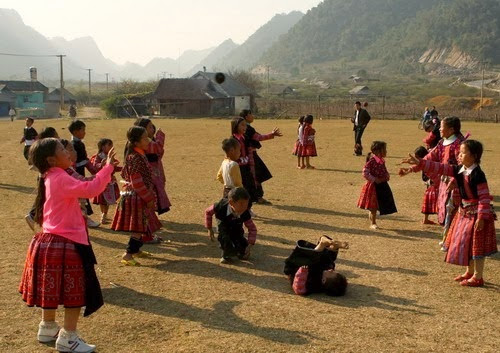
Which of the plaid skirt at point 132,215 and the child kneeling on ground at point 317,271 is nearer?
the child kneeling on ground at point 317,271

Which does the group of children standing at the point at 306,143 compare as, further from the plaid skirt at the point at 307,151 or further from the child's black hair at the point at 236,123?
the child's black hair at the point at 236,123

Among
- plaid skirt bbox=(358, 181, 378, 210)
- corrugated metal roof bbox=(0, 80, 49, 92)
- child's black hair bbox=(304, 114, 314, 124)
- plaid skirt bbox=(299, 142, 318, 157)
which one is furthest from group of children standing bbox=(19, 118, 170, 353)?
corrugated metal roof bbox=(0, 80, 49, 92)

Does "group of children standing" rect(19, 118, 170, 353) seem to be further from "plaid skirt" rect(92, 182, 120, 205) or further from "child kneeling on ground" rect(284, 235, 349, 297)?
"plaid skirt" rect(92, 182, 120, 205)

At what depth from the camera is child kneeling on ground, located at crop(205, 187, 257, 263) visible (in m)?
6.95

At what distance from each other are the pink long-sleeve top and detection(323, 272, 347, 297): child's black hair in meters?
2.74

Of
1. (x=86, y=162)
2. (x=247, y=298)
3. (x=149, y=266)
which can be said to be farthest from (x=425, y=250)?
(x=86, y=162)

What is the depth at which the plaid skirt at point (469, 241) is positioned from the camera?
6379 millimetres

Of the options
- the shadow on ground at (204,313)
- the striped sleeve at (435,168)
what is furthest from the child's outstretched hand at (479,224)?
the shadow on ground at (204,313)

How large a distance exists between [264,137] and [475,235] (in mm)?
4615

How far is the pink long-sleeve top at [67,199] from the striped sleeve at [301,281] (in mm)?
2454

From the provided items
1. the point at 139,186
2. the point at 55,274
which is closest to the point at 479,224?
the point at 139,186

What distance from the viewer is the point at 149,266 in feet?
24.0

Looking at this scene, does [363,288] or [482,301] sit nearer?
[482,301]

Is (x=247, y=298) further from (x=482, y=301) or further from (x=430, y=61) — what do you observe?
(x=430, y=61)
